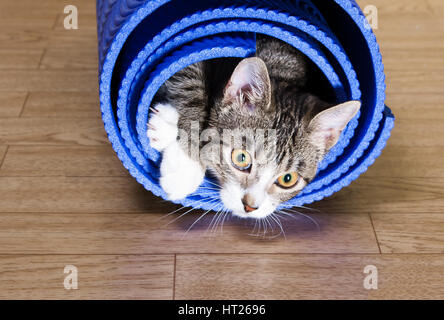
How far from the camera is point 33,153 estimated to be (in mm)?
1707

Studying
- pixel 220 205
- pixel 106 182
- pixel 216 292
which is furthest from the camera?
pixel 106 182

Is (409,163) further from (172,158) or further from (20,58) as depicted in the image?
(20,58)

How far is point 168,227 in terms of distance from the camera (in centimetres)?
148

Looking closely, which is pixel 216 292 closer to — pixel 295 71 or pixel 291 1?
pixel 295 71

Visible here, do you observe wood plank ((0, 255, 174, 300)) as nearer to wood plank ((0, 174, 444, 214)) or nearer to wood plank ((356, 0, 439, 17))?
wood plank ((0, 174, 444, 214))

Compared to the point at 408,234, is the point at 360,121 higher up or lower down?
higher up

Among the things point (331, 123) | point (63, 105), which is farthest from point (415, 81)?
point (63, 105)

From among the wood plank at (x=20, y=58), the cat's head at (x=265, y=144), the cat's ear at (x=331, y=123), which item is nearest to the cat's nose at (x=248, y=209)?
the cat's head at (x=265, y=144)

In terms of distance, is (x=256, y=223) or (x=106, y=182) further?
(x=106, y=182)

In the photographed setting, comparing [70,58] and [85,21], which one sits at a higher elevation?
[85,21]

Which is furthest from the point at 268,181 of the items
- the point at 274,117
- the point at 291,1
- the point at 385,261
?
the point at 291,1

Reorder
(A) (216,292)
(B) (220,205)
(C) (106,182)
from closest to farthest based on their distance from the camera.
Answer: (A) (216,292) < (B) (220,205) < (C) (106,182)

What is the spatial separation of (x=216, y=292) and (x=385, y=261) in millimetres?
501

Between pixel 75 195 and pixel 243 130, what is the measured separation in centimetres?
62
